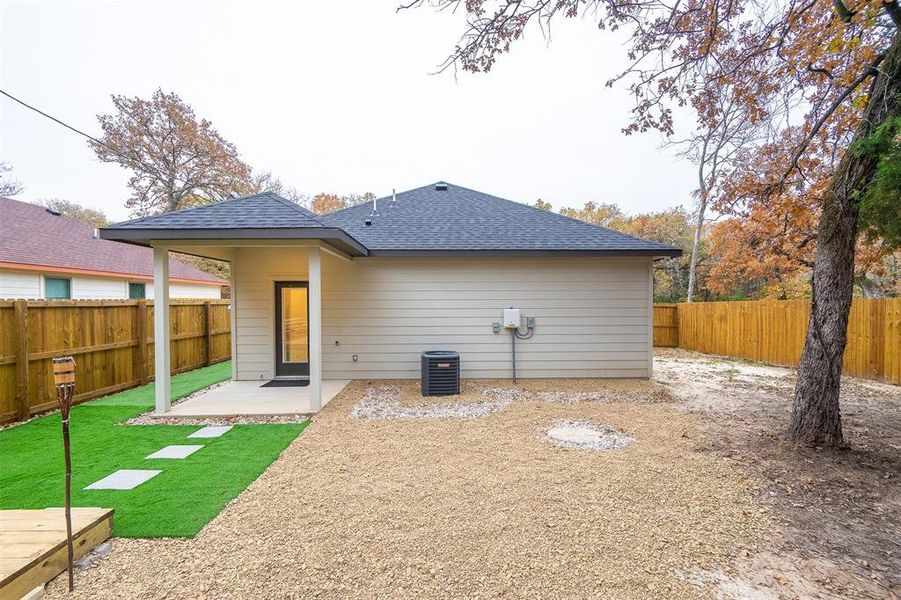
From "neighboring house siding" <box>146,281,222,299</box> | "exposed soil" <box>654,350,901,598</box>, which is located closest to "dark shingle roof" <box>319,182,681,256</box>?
"exposed soil" <box>654,350,901,598</box>

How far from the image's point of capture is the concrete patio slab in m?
5.43

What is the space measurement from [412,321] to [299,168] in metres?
21.0

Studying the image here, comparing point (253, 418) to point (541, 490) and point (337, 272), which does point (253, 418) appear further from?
point (541, 490)

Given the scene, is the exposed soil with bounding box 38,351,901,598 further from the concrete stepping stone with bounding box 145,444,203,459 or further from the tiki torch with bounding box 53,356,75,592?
the concrete stepping stone with bounding box 145,444,203,459

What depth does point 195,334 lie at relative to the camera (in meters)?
8.98

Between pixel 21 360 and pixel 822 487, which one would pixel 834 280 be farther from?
pixel 21 360

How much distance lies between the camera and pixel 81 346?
19.5 ft

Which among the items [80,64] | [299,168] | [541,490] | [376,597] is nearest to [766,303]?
[541,490]

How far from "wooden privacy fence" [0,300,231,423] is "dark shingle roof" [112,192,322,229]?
186 centimetres

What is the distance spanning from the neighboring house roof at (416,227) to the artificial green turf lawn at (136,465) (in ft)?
8.05

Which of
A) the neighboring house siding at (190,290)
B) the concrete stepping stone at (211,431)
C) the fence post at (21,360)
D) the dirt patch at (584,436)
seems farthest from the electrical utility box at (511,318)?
the neighboring house siding at (190,290)

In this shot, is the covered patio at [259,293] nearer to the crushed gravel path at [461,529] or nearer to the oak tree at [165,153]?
the crushed gravel path at [461,529]

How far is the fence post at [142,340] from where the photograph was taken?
23.2 ft

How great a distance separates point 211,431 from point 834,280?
7.02 m
